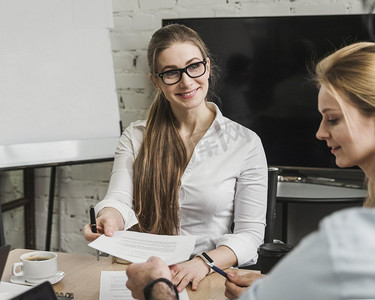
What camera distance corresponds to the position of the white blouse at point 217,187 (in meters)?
1.45

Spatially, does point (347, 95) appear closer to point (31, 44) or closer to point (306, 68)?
point (306, 68)

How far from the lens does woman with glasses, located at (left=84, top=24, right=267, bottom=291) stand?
147 cm

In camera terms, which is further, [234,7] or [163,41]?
[234,7]

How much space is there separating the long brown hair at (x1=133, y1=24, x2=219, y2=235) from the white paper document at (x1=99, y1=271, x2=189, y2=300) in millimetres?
357

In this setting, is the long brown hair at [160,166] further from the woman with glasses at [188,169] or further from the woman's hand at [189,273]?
the woman's hand at [189,273]

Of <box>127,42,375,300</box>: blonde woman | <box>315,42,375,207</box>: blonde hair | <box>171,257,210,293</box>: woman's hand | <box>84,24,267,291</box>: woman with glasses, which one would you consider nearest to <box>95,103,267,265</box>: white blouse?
<box>84,24,267,291</box>: woman with glasses

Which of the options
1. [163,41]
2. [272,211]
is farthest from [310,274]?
[163,41]

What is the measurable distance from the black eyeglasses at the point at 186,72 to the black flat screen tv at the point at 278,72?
0.71 metres

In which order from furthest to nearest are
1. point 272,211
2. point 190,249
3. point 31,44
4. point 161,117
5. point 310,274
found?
point 31,44 → point 161,117 → point 272,211 → point 190,249 → point 310,274

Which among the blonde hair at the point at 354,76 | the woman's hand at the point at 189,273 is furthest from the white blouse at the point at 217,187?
the blonde hair at the point at 354,76

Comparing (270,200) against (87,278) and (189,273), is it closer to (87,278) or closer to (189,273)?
(189,273)

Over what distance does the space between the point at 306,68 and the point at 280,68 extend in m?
0.11

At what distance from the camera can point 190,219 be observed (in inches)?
59.6

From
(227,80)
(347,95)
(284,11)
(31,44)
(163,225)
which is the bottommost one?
(163,225)
